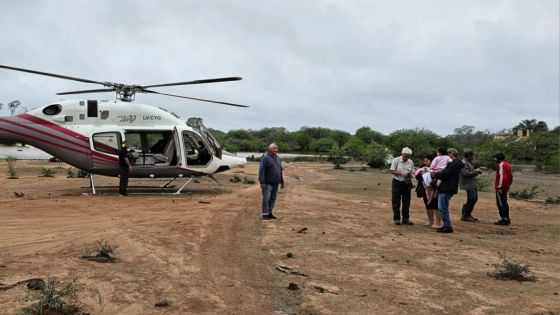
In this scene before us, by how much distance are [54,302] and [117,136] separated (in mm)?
12140

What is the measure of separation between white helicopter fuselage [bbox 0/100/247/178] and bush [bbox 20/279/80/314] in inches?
454

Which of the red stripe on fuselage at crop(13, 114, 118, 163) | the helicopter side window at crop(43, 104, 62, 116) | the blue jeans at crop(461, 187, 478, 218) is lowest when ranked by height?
the blue jeans at crop(461, 187, 478, 218)

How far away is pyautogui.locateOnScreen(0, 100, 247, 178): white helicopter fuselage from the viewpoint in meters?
15.9

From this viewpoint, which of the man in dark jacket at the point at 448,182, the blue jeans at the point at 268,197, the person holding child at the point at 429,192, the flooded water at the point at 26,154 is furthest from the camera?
the flooded water at the point at 26,154

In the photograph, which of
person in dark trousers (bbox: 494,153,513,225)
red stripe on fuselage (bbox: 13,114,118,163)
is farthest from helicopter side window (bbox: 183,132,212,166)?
person in dark trousers (bbox: 494,153,513,225)

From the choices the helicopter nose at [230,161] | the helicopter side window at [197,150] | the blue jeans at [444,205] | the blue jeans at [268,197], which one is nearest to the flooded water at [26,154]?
the helicopter side window at [197,150]

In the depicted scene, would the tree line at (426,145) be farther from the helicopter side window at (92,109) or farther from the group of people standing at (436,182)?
the helicopter side window at (92,109)

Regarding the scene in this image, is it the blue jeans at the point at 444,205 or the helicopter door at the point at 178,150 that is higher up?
the helicopter door at the point at 178,150

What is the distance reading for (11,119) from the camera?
1576 cm

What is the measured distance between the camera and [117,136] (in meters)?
16.3

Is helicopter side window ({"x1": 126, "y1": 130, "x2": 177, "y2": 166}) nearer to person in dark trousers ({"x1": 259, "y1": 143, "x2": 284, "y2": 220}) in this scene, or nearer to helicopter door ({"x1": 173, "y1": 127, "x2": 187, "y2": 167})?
helicopter door ({"x1": 173, "y1": 127, "x2": 187, "y2": 167})

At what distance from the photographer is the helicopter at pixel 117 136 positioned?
52.3ft

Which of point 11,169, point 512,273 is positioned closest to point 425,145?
point 11,169

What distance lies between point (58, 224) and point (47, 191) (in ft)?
27.4
